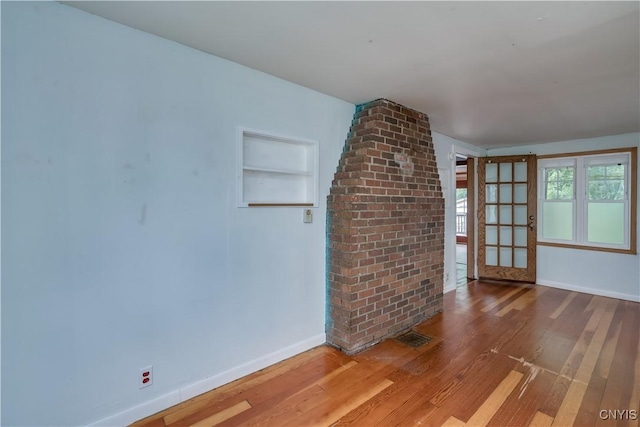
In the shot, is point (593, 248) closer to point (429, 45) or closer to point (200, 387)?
point (429, 45)

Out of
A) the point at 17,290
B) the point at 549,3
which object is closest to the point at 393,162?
the point at 549,3

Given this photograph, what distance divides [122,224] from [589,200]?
19.4 ft

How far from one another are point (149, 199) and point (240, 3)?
1.23 meters

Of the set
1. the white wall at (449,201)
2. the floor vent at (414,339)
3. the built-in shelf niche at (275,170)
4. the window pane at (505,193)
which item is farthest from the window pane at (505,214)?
the built-in shelf niche at (275,170)

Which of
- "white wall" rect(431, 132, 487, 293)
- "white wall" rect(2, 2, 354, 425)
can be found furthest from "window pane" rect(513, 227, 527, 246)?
"white wall" rect(2, 2, 354, 425)

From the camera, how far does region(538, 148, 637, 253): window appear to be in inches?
165

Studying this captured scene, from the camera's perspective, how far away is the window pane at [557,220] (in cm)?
470

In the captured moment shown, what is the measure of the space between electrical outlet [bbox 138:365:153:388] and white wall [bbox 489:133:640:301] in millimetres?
5612

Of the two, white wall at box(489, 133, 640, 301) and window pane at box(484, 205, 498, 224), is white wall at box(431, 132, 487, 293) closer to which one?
window pane at box(484, 205, 498, 224)

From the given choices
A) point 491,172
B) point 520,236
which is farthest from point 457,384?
point 491,172

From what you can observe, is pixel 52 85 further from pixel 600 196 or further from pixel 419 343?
pixel 600 196

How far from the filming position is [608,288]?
4336 millimetres

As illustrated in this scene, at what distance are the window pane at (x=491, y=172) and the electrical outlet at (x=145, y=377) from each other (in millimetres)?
5449

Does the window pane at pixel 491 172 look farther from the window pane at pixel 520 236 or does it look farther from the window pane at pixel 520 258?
the window pane at pixel 520 258
